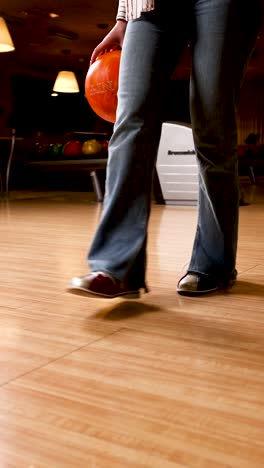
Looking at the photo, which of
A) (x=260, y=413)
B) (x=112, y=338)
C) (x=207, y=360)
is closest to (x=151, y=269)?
(x=112, y=338)

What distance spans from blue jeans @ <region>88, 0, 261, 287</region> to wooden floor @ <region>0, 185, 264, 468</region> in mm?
146

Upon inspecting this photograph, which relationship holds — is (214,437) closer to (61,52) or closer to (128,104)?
(128,104)

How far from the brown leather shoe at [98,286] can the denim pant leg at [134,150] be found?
0.02 m

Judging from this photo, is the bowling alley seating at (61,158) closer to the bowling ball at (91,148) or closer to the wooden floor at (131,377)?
the bowling ball at (91,148)

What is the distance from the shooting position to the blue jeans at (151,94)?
1.14 meters

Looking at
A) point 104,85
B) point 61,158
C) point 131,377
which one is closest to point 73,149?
point 61,158

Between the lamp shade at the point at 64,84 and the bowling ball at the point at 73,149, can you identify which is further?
the lamp shade at the point at 64,84

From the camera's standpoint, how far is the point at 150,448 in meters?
0.58

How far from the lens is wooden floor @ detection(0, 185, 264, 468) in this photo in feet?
1.90

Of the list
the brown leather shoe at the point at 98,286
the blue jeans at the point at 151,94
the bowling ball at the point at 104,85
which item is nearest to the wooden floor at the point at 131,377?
the brown leather shoe at the point at 98,286

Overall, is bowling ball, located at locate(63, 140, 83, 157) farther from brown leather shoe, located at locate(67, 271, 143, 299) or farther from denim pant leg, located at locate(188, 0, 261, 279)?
brown leather shoe, located at locate(67, 271, 143, 299)

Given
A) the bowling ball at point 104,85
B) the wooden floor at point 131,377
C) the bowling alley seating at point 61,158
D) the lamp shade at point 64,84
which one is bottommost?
the wooden floor at point 131,377

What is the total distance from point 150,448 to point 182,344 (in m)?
0.35

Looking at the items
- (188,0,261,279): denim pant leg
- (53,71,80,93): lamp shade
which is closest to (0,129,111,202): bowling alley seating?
(53,71,80,93): lamp shade
